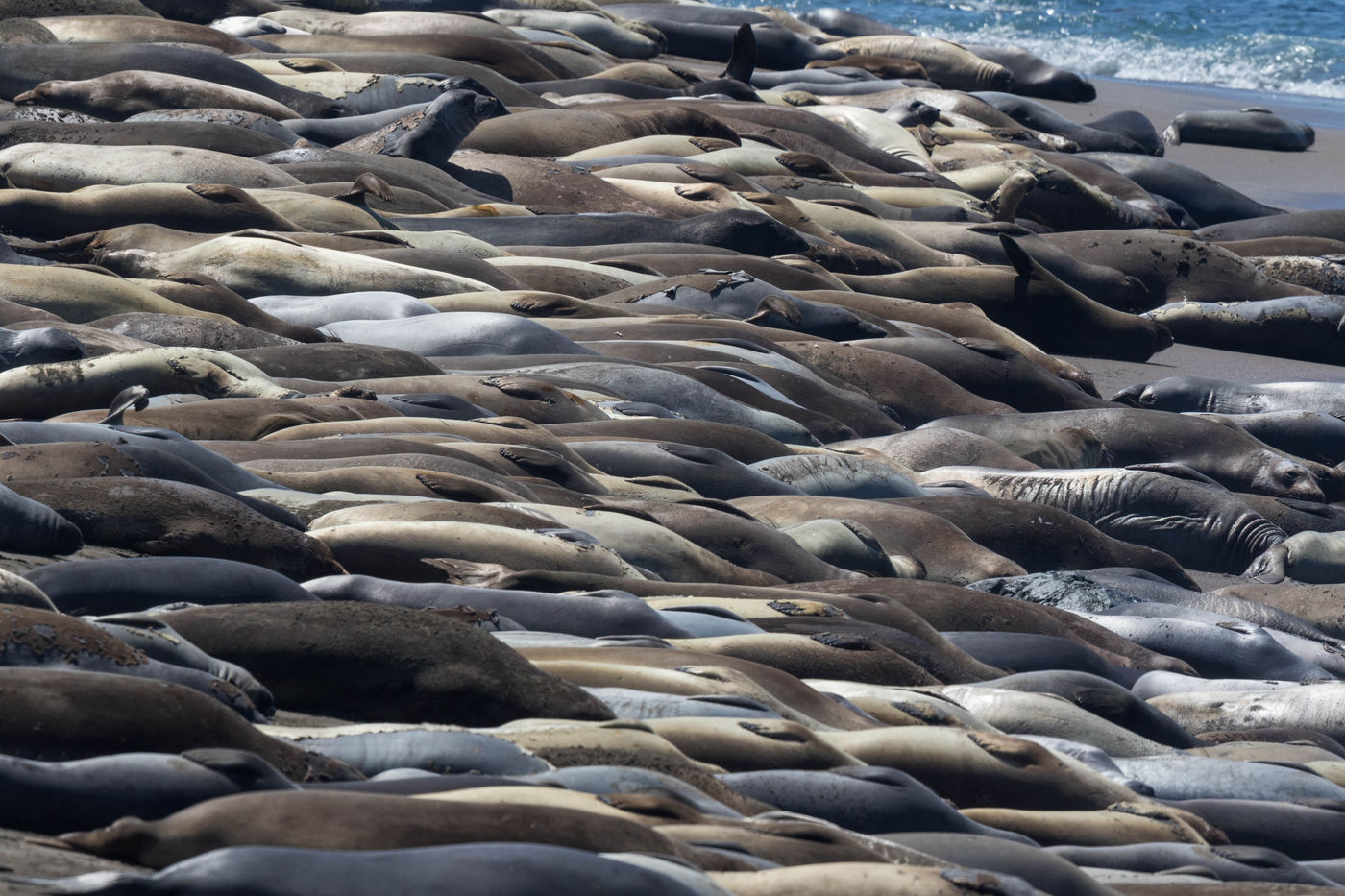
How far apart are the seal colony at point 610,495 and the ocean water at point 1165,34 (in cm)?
1648

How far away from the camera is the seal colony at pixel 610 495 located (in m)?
2.62

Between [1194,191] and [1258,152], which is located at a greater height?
[1194,191]

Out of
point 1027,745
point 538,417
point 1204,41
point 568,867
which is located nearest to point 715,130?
point 538,417

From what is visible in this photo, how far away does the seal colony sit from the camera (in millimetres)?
2621

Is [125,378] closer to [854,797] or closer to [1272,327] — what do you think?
[854,797]

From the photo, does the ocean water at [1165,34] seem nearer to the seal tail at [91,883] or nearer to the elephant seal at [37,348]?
the elephant seal at [37,348]

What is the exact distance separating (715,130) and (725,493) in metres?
6.44

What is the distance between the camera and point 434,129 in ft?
34.2

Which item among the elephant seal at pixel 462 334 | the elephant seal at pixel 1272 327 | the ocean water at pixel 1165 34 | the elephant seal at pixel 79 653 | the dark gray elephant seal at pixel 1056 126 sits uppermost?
the elephant seal at pixel 79 653

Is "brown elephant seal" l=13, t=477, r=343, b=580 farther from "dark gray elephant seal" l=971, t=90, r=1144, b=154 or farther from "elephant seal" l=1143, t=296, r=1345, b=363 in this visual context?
"dark gray elephant seal" l=971, t=90, r=1144, b=154

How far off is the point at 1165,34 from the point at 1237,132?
1536 centimetres

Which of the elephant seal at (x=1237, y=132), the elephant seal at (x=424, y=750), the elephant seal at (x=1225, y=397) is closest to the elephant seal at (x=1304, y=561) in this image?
the elephant seal at (x=1225, y=397)

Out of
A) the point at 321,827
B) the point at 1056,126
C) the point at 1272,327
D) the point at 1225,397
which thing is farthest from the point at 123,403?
the point at 1056,126

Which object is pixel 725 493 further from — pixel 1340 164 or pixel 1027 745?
pixel 1340 164
